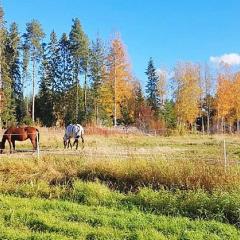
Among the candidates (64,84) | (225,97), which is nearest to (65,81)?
(64,84)

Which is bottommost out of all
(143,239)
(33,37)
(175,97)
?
(143,239)

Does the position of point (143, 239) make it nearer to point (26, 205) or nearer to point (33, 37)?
point (26, 205)

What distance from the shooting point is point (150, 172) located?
11.5 meters

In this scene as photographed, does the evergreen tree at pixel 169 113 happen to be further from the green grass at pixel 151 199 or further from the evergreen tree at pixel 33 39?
the green grass at pixel 151 199

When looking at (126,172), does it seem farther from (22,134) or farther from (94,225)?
(22,134)

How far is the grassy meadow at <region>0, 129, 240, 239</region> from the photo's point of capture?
789cm

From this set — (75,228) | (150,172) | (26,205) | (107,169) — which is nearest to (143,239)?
(75,228)

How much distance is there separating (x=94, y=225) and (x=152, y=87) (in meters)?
68.6

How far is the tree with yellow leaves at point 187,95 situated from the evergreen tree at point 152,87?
963cm

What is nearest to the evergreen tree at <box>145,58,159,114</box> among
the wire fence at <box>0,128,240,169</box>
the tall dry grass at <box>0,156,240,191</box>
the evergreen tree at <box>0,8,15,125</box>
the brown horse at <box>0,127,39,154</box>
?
the evergreen tree at <box>0,8,15,125</box>

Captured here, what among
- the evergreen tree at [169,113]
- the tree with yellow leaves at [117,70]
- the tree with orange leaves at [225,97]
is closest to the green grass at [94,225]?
the tree with yellow leaves at [117,70]

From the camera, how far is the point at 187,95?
61469 mm

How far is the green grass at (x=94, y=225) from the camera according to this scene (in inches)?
297

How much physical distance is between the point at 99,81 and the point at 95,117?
5.72 meters
